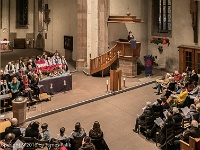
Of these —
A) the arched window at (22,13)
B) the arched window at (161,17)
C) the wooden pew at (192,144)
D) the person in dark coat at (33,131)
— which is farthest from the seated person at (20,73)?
the arched window at (22,13)

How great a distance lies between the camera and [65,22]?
79.6 ft

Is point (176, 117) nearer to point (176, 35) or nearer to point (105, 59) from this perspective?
point (105, 59)

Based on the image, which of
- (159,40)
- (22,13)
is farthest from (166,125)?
(22,13)

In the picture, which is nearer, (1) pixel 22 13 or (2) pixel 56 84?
(2) pixel 56 84

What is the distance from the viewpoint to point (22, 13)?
98.3 feet

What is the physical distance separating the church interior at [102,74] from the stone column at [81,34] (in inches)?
2.5

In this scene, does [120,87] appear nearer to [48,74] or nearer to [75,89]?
[75,89]

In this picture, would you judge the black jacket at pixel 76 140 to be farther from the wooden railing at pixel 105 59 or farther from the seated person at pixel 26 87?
the wooden railing at pixel 105 59

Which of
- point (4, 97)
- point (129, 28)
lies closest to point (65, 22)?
point (129, 28)

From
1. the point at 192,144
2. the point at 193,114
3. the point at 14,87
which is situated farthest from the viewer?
the point at 14,87

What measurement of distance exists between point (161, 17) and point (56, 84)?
9.81 metres

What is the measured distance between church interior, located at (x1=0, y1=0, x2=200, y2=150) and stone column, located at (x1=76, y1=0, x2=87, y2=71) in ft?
0.21

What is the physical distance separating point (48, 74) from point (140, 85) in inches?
196

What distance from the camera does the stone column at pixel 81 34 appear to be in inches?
790
